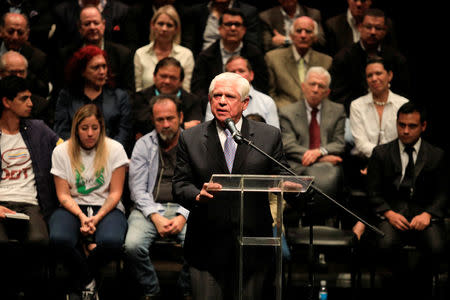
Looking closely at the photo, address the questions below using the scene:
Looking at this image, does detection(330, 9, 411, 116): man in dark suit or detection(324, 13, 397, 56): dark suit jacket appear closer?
detection(330, 9, 411, 116): man in dark suit

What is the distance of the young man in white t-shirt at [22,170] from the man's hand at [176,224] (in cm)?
83

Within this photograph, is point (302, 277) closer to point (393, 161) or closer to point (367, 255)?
point (367, 255)

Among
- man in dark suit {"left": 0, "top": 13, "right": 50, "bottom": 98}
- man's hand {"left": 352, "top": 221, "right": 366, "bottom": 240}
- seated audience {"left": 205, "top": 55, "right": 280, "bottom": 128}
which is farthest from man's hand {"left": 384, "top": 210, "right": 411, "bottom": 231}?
man in dark suit {"left": 0, "top": 13, "right": 50, "bottom": 98}

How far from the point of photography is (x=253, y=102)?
5363 millimetres

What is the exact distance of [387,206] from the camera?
15.2ft

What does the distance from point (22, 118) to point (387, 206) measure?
2.65m

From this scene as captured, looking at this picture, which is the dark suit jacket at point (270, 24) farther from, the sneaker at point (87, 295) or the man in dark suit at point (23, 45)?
the sneaker at point (87, 295)

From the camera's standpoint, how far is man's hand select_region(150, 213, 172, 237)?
4.45m

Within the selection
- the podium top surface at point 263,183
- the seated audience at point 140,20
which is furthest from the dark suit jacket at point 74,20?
the podium top surface at point 263,183

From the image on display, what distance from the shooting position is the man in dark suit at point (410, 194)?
456cm

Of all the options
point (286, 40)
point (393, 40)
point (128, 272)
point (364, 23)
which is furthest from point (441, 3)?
point (128, 272)

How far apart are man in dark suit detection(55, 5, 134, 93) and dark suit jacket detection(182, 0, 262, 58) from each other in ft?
2.34

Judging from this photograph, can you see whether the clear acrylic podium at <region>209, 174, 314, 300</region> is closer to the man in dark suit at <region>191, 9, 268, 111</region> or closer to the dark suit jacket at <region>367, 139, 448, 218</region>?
the dark suit jacket at <region>367, 139, 448, 218</region>

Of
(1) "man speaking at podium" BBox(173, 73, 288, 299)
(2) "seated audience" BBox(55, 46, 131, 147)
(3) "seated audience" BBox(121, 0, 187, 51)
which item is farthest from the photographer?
(3) "seated audience" BBox(121, 0, 187, 51)
